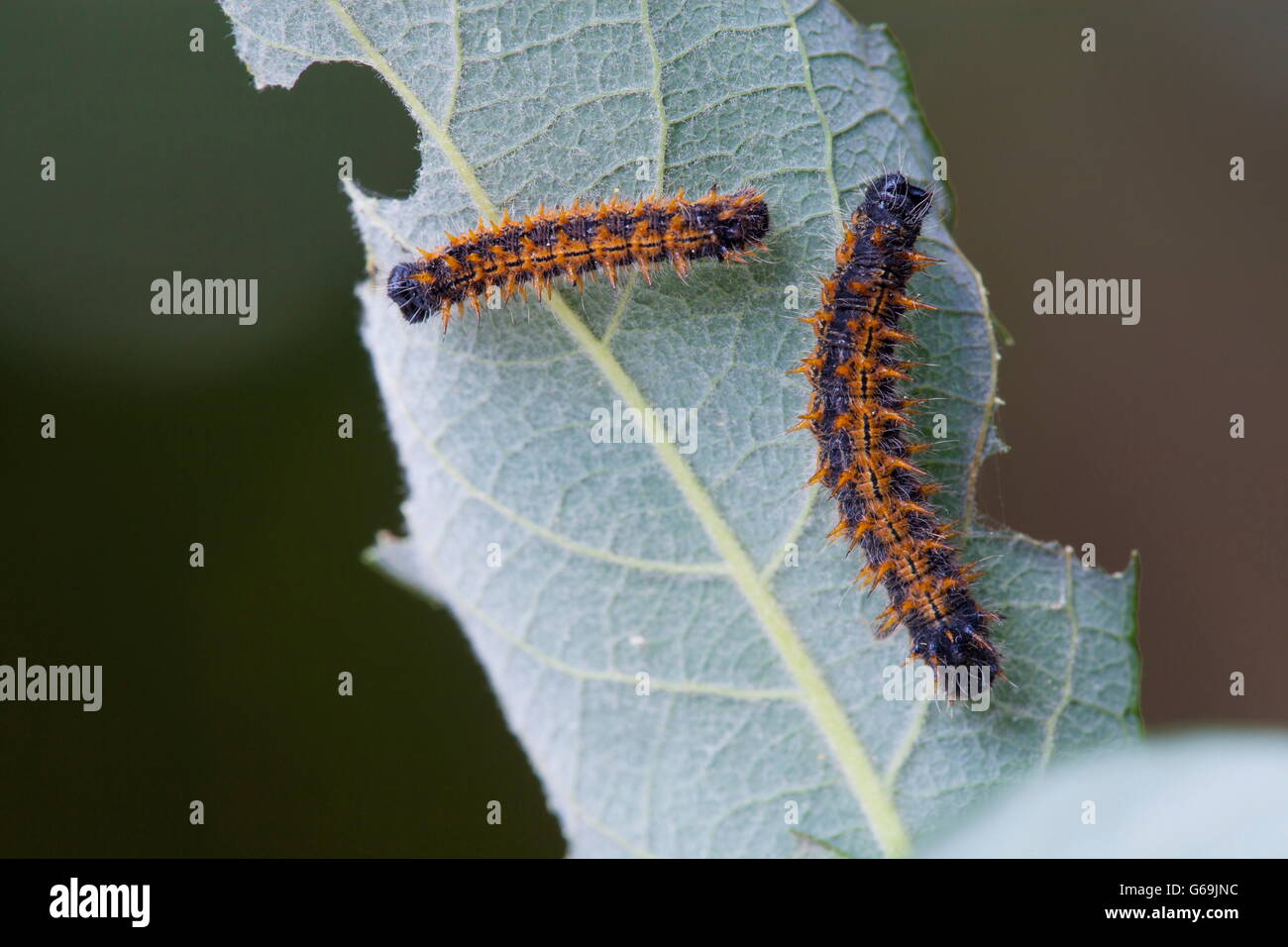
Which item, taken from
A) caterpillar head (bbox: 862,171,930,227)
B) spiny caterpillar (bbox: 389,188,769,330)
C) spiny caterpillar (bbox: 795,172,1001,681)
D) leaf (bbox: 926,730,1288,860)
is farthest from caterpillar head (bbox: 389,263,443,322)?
leaf (bbox: 926,730,1288,860)

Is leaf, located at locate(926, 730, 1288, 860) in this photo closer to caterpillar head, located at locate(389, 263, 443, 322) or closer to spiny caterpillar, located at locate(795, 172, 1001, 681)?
spiny caterpillar, located at locate(795, 172, 1001, 681)

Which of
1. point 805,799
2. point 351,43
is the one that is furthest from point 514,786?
point 351,43

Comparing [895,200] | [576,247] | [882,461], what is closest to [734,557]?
[882,461]

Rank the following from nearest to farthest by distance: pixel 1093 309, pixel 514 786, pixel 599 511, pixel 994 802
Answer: pixel 994 802, pixel 599 511, pixel 1093 309, pixel 514 786

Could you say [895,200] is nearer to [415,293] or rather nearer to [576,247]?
[576,247]

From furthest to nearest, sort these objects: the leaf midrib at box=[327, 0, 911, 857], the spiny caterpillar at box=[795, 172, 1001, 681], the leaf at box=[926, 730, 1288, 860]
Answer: the spiny caterpillar at box=[795, 172, 1001, 681]
the leaf midrib at box=[327, 0, 911, 857]
the leaf at box=[926, 730, 1288, 860]

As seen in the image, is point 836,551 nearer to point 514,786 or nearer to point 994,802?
point 994,802

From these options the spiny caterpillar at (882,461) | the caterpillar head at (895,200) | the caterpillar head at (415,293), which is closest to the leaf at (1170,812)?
the spiny caterpillar at (882,461)
